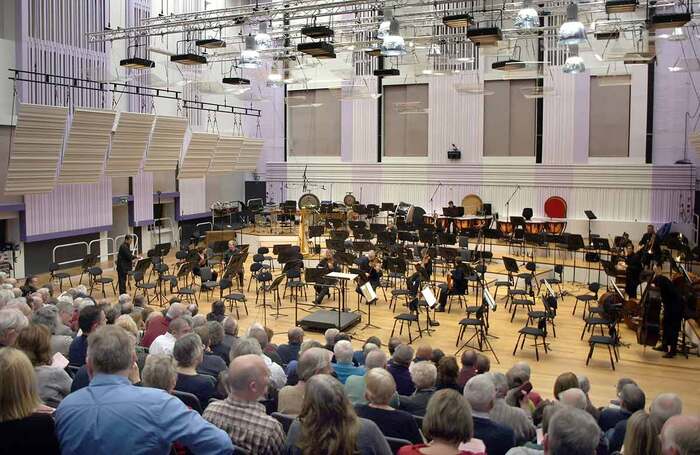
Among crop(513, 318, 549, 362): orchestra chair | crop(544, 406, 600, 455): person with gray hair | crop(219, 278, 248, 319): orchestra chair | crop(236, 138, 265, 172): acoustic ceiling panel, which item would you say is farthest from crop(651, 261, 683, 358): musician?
crop(236, 138, 265, 172): acoustic ceiling panel

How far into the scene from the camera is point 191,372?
4.88m

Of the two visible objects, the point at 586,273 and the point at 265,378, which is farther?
the point at 586,273

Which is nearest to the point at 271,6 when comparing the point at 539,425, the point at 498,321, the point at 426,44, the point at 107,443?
the point at 426,44

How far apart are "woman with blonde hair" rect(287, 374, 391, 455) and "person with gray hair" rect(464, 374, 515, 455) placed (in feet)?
4.24

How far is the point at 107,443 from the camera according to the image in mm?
2645

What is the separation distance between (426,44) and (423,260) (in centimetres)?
580

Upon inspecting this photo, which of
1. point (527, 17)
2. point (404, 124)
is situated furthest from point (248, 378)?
point (404, 124)

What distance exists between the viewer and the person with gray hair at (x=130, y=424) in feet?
8.70

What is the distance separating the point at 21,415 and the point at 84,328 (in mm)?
3513

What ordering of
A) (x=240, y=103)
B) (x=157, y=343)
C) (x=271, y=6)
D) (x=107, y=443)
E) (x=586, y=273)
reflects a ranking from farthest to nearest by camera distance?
(x=240, y=103) < (x=586, y=273) < (x=271, y=6) < (x=157, y=343) < (x=107, y=443)

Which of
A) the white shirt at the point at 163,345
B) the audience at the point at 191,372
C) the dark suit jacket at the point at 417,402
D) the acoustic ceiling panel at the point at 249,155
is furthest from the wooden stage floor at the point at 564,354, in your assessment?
the acoustic ceiling panel at the point at 249,155

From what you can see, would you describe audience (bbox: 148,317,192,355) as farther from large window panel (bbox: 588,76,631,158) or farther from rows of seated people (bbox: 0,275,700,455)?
large window panel (bbox: 588,76,631,158)

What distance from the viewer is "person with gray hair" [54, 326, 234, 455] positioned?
2.65 m

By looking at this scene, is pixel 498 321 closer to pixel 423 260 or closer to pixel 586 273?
pixel 423 260
